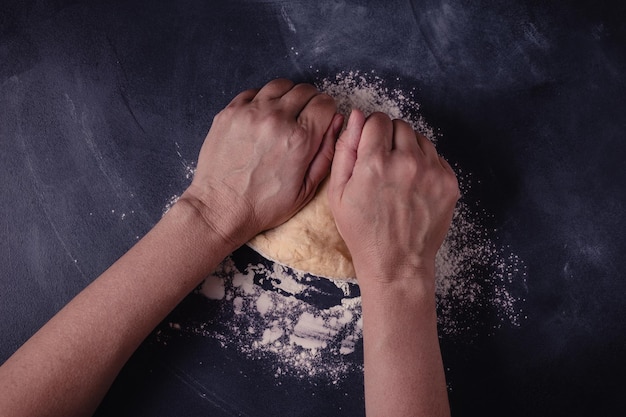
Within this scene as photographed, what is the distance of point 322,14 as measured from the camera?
3.76 feet

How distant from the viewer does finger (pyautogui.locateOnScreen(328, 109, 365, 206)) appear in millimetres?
998

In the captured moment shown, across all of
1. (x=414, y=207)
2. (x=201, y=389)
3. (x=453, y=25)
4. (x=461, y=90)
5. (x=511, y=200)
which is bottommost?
(x=201, y=389)

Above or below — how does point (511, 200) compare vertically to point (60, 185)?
below

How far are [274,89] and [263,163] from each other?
161mm

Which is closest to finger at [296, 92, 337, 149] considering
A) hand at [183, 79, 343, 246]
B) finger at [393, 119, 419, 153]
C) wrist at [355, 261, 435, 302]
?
hand at [183, 79, 343, 246]

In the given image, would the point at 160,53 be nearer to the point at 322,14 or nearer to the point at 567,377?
the point at 322,14

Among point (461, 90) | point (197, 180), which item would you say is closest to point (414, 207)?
point (461, 90)

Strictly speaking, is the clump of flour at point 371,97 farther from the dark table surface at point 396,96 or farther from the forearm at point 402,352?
the forearm at point 402,352

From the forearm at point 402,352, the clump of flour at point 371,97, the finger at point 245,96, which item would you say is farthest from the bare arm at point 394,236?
the finger at point 245,96

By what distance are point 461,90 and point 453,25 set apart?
0.14 meters

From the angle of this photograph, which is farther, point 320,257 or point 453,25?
point 453,25

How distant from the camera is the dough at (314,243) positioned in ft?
3.34

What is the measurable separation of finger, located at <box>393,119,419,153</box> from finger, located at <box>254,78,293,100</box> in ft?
0.75

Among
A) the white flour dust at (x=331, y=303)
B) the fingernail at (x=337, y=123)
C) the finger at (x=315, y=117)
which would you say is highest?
the finger at (x=315, y=117)
